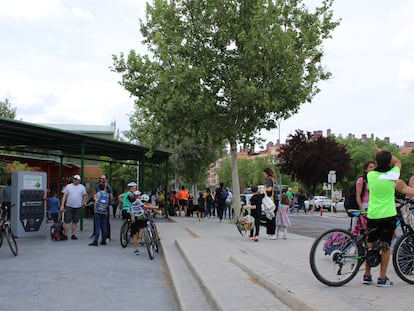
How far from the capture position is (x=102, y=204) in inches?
522

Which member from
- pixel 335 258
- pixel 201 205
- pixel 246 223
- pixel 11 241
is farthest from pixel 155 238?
pixel 201 205

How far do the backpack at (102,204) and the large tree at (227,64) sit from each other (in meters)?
7.70

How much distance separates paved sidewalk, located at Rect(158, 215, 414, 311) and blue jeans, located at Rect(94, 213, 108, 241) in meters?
3.18

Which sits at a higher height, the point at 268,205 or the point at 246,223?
the point at 268,205

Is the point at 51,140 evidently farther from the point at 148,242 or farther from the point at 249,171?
the point at 249,171

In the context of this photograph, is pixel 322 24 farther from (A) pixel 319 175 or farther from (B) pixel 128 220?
(A) pixel 319 175

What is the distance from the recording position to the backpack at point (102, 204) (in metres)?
13.2

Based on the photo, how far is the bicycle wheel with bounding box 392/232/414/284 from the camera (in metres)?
6.21

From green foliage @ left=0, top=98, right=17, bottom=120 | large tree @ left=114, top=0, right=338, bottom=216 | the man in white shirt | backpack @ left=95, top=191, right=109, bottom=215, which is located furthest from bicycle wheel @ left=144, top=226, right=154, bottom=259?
green foliage @ left=0, top=98, right=17, bottom=120

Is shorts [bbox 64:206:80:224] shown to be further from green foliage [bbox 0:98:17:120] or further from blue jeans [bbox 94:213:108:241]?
green foliage [bbox 0:98:17:120]

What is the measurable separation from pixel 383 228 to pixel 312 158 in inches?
1805

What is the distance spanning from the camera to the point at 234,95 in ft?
67.5

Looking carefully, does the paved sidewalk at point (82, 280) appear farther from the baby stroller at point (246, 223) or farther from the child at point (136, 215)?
the baby stroller at point (246, 223)

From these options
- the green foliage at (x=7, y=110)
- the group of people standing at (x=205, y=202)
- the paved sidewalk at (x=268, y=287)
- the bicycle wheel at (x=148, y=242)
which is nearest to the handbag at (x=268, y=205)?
the paved sidewalk at (x=268, y=287)
